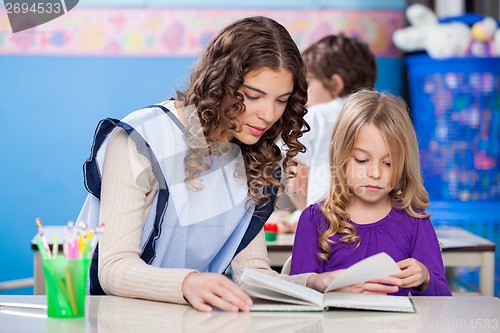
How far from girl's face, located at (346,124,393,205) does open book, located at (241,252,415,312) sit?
1.40 ft

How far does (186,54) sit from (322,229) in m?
2.15

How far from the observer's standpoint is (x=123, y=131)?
1647 millimetres

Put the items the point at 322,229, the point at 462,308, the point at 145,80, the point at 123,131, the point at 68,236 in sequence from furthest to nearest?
the point at 145,80, the point at 322,229, the point at 123,131, the point at 462,308, the point at 68,236

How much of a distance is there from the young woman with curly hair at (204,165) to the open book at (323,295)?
20cm

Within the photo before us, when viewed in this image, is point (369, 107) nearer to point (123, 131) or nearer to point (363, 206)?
point (363, 206)

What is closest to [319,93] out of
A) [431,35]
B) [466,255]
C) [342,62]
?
[342,62]

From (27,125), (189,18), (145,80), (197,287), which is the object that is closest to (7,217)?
(27,125)

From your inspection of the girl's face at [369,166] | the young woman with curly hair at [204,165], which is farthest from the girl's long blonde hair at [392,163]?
the young woman with curly hair at [204,165]

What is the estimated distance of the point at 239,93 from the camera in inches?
66.4

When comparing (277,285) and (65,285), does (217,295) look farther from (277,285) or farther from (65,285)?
(65,285)

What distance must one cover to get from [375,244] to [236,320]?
623mm

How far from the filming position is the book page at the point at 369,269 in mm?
1389

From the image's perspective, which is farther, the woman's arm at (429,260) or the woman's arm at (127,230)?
the woman's arm at (429,260)

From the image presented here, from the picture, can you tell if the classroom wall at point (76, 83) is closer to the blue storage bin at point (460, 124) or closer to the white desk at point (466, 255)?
the blue storage bin at point (460, 124)
